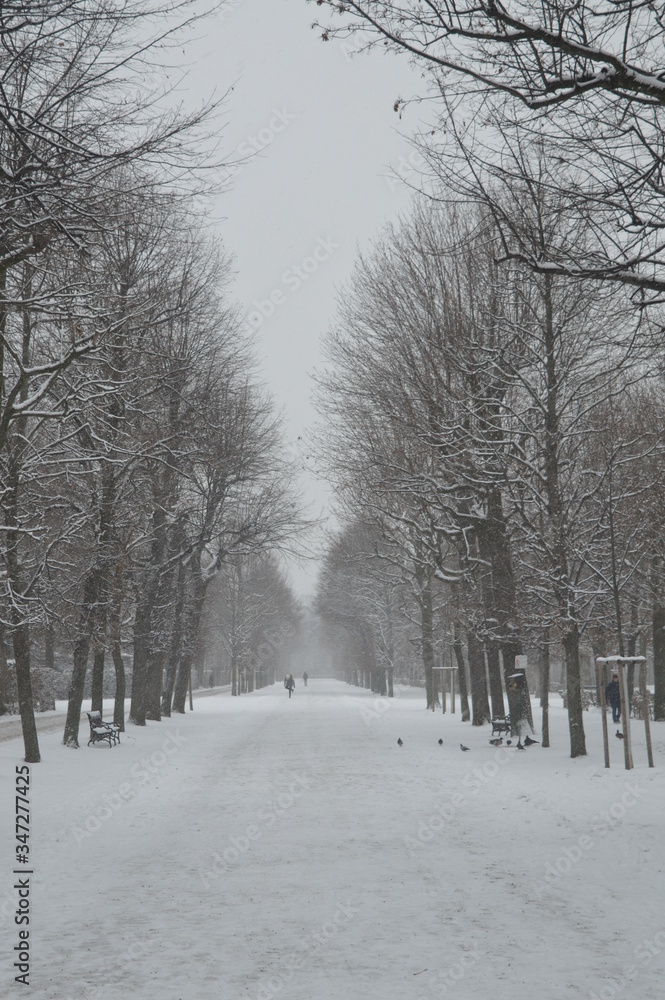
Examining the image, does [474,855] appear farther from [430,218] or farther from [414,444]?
[430,218]

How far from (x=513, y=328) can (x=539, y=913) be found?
11.2 m

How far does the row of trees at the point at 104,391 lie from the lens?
7.21 metres

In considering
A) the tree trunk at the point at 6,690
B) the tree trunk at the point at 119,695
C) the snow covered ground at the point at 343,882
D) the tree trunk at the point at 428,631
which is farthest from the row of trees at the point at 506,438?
the tree trunk at the point at 6,690

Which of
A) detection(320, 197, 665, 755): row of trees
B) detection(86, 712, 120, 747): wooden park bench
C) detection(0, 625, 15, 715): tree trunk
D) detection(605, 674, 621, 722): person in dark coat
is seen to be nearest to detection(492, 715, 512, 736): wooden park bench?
detection(320, 197, 665, 755): row of trees

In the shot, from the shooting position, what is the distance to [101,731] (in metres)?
20.3

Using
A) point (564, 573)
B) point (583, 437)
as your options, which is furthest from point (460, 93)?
point (583, 437)

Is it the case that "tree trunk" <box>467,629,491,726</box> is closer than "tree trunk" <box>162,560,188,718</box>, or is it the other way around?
"tree trunk" <box>467,629,491,726</box>

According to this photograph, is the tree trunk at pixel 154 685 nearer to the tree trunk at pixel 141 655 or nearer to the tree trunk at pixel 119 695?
the tree trunk at pixel 141 655

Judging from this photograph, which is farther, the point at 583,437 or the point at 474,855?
the point at 583,437

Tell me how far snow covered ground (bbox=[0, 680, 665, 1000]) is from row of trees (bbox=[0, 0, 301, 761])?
166 inches

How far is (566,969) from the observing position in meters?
5.73

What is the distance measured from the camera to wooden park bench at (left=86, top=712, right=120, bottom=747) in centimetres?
2006

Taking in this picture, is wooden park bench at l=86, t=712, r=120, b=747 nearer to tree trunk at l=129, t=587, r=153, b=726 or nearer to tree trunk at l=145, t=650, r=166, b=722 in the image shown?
tree trunk at l=129, t=587, r=153, b=726

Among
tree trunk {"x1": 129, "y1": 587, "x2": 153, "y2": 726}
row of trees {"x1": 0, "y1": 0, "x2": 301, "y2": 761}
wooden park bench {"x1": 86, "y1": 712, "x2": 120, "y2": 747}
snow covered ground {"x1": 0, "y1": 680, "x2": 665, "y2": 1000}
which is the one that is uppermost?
row of trees {"x1": 0, "y1": 0, "x2": 301, "y2": 761}
